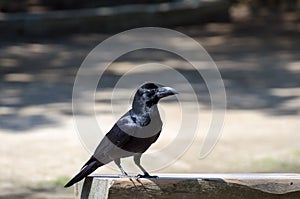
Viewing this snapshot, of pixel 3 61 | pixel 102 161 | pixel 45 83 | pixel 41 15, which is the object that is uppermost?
pixel 41 15

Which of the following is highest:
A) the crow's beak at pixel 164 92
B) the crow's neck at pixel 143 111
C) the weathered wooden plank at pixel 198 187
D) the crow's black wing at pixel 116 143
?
the crow's beak at pixel 164 92

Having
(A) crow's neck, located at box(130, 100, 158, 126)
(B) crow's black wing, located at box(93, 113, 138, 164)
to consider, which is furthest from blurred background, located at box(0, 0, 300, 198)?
(A) crow's neck, located at box(130, 100, 158, 126)

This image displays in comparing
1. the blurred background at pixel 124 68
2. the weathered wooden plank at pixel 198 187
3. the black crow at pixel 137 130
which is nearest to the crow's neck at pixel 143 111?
the black crow at pixel 137 130

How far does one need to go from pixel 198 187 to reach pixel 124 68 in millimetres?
9961

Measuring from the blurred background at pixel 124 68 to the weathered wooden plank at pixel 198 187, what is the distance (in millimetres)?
3879

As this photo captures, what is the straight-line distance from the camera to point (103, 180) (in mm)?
3117

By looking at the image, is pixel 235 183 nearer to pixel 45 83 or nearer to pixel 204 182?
pixel 204 182

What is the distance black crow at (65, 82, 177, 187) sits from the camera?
3.15m

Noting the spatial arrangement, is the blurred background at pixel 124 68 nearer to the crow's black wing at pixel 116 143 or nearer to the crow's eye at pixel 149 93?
the crow's black wing at pixel 116 143

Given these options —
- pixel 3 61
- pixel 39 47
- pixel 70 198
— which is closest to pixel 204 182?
pixel 70 198

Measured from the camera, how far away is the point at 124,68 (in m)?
13.0

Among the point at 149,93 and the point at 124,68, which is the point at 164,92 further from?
the point at 124,68

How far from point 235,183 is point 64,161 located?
4996 mm

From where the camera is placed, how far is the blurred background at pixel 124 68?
7941 mm
